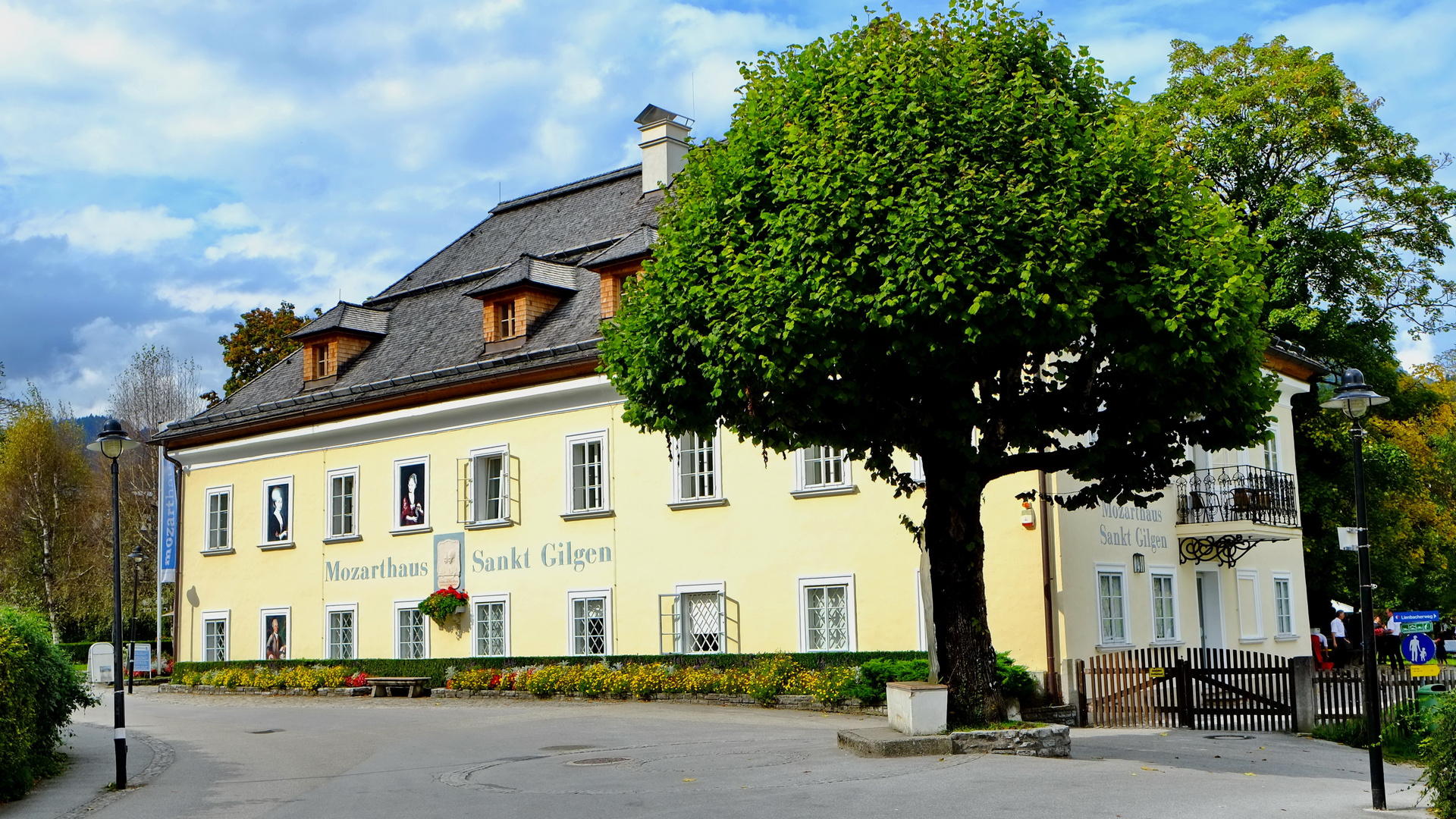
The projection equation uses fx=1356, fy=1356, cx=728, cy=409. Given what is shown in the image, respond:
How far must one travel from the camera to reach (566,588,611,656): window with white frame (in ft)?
81.2

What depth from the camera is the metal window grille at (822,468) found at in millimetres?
22188

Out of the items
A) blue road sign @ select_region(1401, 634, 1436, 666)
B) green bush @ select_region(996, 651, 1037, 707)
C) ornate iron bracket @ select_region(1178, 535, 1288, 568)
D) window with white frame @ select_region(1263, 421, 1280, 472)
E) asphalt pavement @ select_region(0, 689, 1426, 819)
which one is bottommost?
asphalt pavement @ select_region(0, 689, 1426, 819)

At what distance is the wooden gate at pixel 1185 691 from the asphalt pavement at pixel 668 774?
0.82m

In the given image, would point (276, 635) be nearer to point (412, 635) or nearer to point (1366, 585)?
point (412, 635)

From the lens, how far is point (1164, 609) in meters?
23.4

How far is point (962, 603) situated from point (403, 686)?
1528 cm

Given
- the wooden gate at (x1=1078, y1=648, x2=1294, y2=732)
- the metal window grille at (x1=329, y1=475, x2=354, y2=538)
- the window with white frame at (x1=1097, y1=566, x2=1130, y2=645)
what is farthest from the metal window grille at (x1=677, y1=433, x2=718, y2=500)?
the metal window grille at (x1=329, y1=475, x2=354, y2=538)

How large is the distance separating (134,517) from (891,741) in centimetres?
4554

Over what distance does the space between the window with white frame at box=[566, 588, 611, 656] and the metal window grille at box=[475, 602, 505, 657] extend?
1738mm

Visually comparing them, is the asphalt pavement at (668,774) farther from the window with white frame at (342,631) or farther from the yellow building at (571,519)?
the window with white frame at (342,631)

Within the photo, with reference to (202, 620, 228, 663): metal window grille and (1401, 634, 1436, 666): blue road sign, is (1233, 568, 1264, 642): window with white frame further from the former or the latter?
(202, 620, 228, 663): metal window grille

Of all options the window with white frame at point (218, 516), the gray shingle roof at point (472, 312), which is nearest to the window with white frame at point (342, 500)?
the gray shingle roof at point (472, 312)

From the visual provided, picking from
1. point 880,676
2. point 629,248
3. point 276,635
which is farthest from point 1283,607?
point 276,635

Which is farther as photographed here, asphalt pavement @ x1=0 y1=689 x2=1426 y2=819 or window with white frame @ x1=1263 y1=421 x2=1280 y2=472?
window with white frame @ x1=1263 y1=421 x2=1280 y2=472
